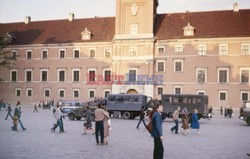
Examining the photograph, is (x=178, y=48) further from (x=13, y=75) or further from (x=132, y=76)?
(x=13, y=75)

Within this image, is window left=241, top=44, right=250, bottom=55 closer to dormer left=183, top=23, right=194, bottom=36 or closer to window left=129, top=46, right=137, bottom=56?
dormer left=183, top=23, right=194, bottom=36

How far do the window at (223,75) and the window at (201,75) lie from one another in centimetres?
186

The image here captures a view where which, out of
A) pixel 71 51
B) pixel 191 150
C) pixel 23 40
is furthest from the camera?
pixel 23 40

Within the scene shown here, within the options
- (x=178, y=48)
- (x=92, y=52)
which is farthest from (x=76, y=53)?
(x=178, y=48)

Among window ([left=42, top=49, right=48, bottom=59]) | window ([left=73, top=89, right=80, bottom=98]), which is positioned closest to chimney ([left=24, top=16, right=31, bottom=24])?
window ([left=42, top=49, right=48, bottom=59])

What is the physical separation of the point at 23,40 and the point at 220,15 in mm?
32253

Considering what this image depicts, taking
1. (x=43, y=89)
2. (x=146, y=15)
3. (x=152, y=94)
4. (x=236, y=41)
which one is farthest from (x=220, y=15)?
(x=43, y=89)

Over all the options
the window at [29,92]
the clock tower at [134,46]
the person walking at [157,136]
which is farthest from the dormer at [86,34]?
the person walking at [157,136]

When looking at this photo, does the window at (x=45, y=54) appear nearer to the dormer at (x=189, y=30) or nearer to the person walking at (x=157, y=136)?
the dormer at (x=189, y=30)

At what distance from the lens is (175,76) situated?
46719 mm

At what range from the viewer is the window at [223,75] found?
44.7 meters

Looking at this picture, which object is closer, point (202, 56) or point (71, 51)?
point (202, 56)

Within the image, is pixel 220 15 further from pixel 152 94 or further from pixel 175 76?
pixel 152 94

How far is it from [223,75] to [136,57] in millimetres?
12400
